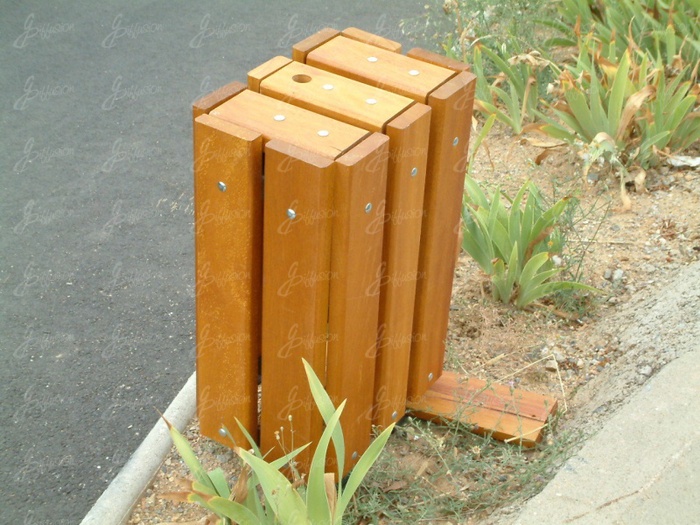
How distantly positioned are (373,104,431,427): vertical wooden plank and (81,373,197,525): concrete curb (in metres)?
0.68

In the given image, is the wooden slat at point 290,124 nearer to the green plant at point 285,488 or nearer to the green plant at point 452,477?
the green plant at point 285,488

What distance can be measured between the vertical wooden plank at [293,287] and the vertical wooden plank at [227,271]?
0.04m

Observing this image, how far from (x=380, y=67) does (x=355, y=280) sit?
626 millimetres

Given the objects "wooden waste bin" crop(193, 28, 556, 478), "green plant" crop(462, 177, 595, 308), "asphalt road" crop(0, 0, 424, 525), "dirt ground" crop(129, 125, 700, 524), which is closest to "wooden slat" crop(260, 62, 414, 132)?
"wooden waste bin" crop(193, 28, 556, 478)

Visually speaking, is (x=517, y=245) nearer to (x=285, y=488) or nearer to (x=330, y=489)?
(x=330, y=489)

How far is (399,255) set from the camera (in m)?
2.49

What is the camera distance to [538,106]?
15.7ft

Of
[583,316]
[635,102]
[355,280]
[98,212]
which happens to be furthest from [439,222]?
[98,212]

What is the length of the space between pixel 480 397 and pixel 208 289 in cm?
102

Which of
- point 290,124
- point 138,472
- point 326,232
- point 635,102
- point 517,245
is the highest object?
point 290,124

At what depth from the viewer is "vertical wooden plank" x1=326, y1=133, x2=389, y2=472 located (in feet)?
7.16

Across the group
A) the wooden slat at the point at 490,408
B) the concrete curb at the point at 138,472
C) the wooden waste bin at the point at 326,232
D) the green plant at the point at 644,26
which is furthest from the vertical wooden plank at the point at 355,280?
the green plant at the point at 644,26

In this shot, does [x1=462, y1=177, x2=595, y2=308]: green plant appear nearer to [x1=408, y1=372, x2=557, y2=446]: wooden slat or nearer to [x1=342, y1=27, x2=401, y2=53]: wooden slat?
[x1=408, y1=372, x2=557, y2=446]: wooden slat

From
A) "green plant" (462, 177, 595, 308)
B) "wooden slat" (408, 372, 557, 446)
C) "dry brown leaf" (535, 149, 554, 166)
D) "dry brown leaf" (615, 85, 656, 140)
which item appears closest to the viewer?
"wooden slat" (408, 372, 557, 446)
